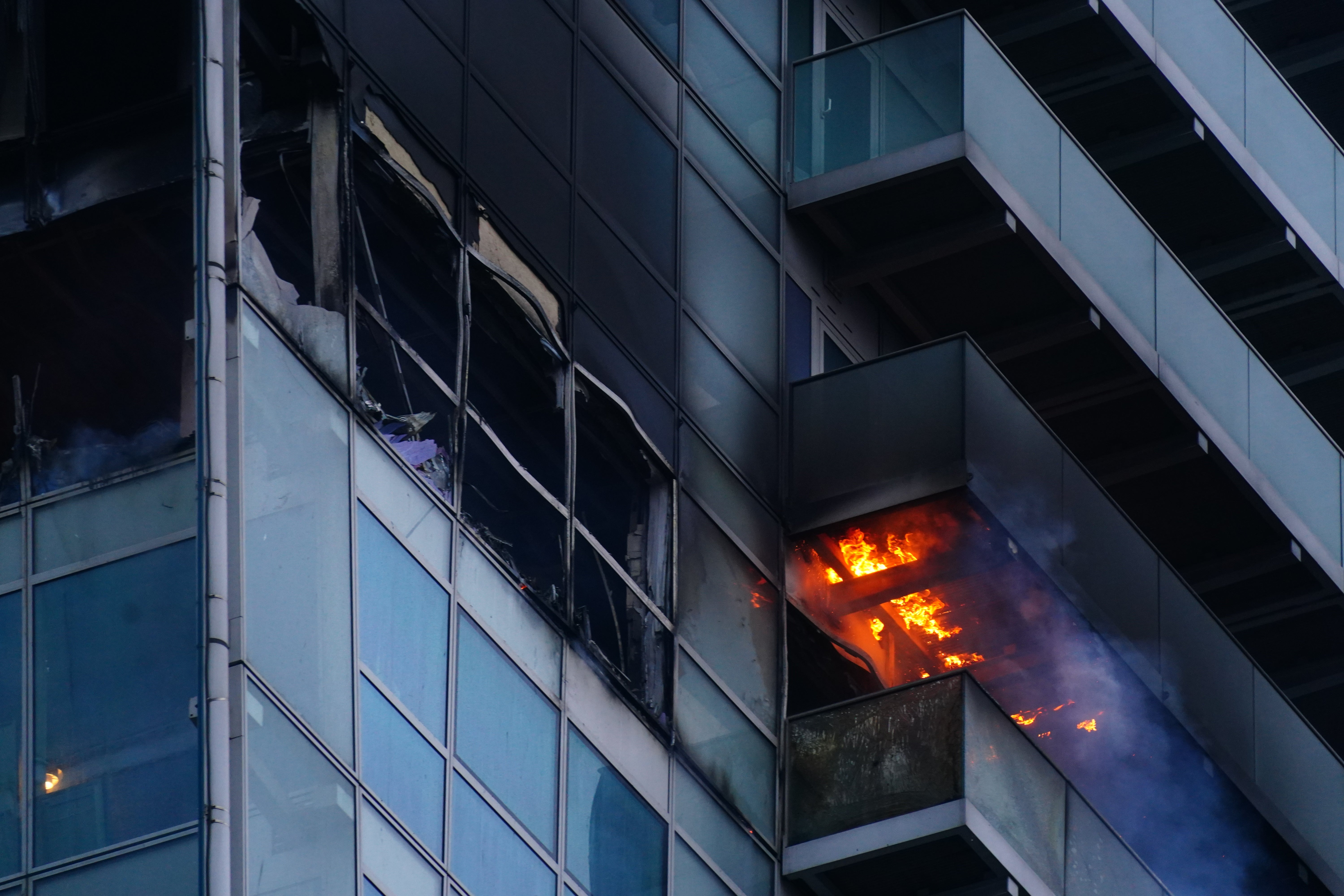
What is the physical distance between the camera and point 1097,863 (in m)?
21.8

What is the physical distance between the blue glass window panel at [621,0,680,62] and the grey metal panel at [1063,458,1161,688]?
14.7 feet

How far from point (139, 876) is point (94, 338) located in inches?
143

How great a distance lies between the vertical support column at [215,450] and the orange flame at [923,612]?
881cm

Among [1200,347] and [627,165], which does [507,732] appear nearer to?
[627,165]

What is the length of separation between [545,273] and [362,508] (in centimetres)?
354

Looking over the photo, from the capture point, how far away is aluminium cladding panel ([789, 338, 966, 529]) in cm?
2258

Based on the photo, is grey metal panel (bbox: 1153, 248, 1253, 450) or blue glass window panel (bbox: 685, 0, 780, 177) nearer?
blue glass window panel (bbox: 685, 0, 780, 177)

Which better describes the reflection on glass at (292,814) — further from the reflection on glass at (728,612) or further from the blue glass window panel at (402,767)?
the reflection on glass at (728,612)

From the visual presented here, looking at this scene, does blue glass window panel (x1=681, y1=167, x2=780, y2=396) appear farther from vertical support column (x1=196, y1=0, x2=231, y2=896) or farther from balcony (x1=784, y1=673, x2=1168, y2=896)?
vertical support column (x1=196, y1=0, x2=231, y2=896)

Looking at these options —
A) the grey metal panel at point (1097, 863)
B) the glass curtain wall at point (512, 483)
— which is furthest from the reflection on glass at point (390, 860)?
the grey metal panel at point (1097, 863)

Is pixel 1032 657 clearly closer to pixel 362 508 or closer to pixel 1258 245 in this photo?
pixel 1258 245

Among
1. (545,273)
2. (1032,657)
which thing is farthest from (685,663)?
(1032,657)

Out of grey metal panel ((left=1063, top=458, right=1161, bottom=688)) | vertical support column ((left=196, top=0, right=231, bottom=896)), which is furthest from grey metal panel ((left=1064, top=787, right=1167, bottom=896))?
vertical support column ((left=196, top=0, right=231, bottom=896))

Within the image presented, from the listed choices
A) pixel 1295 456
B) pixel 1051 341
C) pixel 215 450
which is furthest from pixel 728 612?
pixel 215 450
